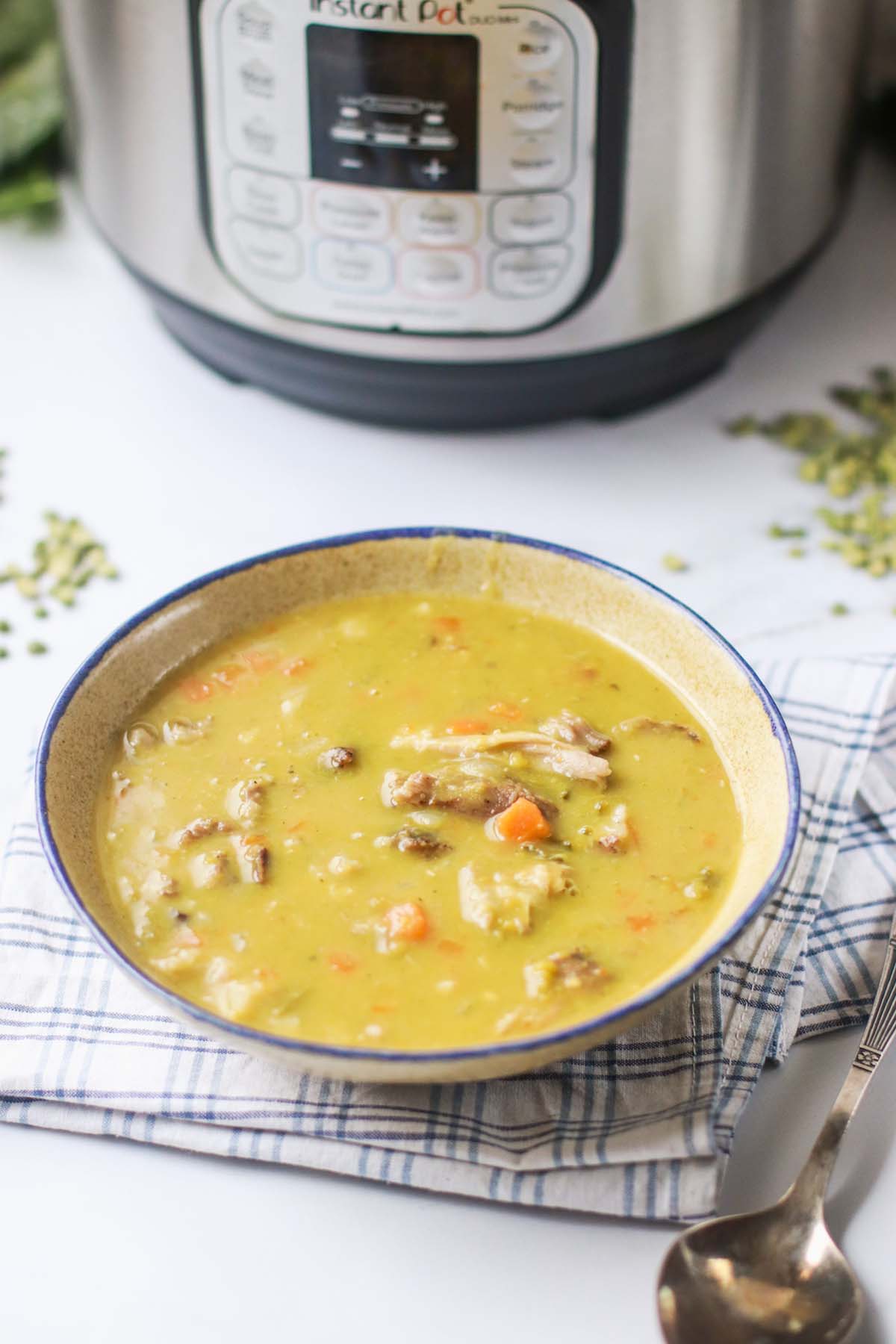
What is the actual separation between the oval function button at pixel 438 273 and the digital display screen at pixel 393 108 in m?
0.08

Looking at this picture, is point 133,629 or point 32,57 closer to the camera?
point 133,629

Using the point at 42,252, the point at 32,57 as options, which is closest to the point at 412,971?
the point at 42,252

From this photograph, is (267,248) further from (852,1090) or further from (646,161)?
(852,1090)

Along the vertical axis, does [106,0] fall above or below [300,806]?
above

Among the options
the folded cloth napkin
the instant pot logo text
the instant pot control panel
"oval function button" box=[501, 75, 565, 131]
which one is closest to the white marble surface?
the folded cloth napkin

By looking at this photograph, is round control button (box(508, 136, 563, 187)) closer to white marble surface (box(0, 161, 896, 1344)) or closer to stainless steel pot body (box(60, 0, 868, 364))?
stainless steel pot body (box(60, 0, 868, 364))

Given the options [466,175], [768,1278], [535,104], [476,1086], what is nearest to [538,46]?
[535,104]

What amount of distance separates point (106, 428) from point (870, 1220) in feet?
5.08

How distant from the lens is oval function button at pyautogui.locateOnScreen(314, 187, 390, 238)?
1.83m

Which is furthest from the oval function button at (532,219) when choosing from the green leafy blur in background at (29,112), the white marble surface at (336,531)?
the green leafy blur in background at (29,112)

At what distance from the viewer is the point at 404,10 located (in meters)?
1.70

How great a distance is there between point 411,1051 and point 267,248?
1.15 meters

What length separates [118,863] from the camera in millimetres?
1369

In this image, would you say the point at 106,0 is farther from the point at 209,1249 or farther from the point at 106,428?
the point at 209,1249
